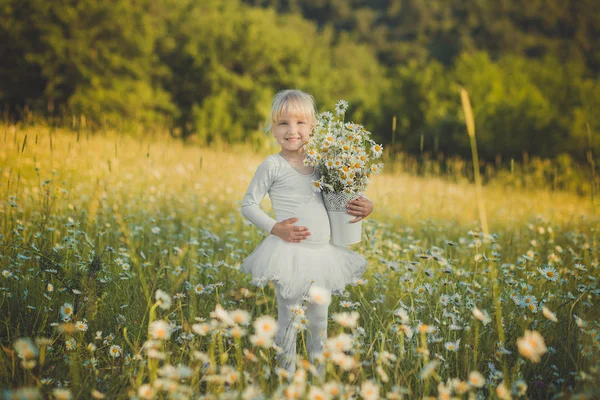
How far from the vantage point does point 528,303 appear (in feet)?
8.32

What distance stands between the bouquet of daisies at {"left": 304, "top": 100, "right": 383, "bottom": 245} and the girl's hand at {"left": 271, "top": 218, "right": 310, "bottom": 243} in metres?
0.23

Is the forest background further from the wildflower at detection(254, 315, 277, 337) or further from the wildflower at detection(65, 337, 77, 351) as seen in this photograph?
the wildflower at detection(254, 315, 277, 337)

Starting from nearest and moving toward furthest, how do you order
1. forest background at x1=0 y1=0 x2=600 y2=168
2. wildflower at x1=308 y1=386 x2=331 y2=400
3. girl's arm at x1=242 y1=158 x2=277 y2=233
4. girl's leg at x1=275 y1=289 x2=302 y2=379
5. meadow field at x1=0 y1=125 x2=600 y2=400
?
wildflower at x1=308 y1=386 x2=331 y2=400 → meadow field at x1=0 y1=125 x2=600 y2=400 → girl's leg at x1=275 y1=289 x2=302 y2=379 → girl's arm at x1=242 y1=158 x2=277 y2=233 → forest background at x1=0 y1=0 x2=600 y2=168

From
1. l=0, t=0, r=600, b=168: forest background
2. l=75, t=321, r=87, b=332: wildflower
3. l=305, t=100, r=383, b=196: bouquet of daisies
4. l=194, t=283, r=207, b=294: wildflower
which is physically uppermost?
l=0, t=0, r=600, b=168: forest background

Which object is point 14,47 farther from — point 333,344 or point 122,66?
point 333,344

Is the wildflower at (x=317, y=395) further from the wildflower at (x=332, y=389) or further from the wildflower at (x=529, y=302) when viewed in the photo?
the wildflower at (x=529, y=302)

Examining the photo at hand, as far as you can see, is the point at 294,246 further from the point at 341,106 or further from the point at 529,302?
the point at 529,302

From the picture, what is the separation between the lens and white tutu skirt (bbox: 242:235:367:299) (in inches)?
88.4

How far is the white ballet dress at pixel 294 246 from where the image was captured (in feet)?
7.42

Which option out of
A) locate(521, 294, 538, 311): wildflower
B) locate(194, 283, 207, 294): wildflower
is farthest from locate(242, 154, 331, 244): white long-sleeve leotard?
locate(521, 294, 538, 311): wildflower

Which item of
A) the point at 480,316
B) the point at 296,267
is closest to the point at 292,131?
the point at 296,267

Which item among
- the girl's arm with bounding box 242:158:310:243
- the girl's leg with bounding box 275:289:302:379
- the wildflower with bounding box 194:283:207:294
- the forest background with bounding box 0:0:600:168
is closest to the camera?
the girl's leg with bounding box 275:289:302:379

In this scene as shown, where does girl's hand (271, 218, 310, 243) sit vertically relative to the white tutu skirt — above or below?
above

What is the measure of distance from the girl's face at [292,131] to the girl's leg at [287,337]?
2.73 feet
